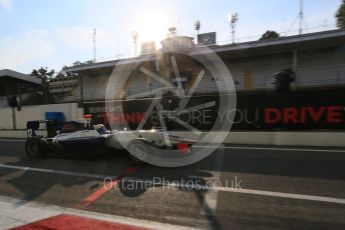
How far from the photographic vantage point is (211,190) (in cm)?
603

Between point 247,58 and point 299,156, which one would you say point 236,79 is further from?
point 299,156

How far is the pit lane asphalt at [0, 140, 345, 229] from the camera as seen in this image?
4742 mm

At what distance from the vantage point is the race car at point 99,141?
7.94 metres

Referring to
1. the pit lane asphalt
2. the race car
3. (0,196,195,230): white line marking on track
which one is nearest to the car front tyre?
the race car

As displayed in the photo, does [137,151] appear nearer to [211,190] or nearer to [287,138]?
[211,190]

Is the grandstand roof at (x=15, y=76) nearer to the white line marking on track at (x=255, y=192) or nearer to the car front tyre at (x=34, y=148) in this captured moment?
Answer: the car front tyre at (x=34, y=148)

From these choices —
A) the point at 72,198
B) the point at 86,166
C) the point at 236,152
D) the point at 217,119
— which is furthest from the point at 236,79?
the point at 72,198

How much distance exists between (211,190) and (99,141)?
12.1 feet

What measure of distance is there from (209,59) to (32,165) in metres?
18.1

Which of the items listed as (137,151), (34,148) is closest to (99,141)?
(137,151)

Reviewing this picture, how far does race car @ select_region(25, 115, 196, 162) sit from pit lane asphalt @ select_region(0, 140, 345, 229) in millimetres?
384

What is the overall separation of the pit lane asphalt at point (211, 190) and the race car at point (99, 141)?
0.38 metres

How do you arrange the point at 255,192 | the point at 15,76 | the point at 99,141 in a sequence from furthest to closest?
1. the point at 15,76
2. the point at 99,141
3. the point at 255,192

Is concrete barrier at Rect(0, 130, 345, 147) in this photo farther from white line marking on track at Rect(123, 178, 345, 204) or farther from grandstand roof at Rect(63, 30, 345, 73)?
grandstand roof at Rect(63, 30, 345, 73)
